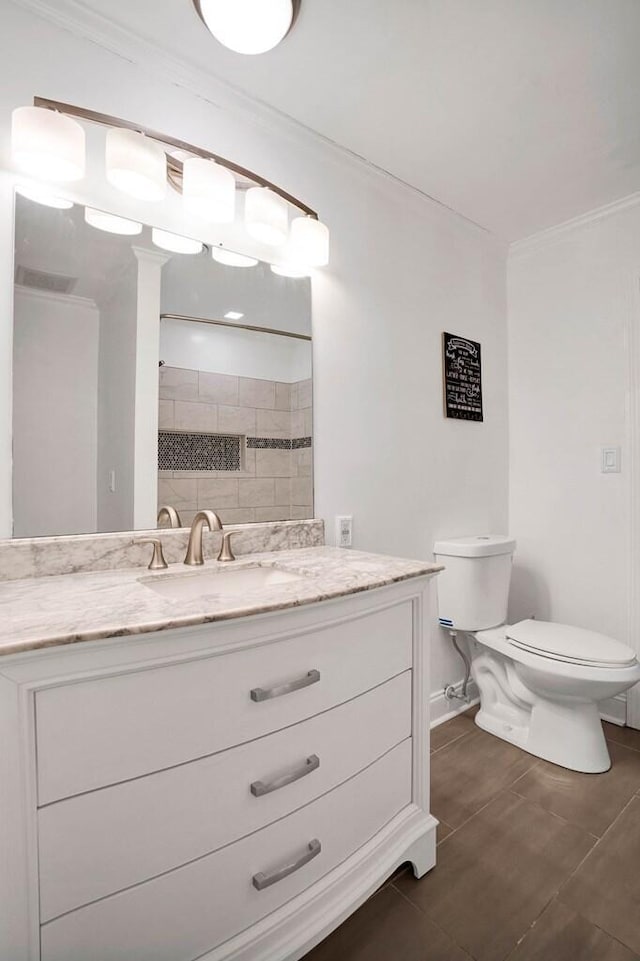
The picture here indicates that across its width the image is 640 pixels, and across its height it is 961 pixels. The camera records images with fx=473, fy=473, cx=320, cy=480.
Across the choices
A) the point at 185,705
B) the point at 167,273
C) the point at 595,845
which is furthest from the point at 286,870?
the point at 167,273

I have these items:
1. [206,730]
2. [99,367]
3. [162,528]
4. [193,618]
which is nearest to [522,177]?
[99,367]

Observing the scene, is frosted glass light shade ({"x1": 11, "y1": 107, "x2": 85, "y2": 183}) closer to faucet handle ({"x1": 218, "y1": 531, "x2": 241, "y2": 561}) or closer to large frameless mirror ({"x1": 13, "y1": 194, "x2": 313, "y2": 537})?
large frameless mirror ({"x1": 13, "y1": 194, "x2": 313, "y2": 537})

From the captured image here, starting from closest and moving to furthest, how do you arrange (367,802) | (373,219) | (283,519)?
(367,802)
(283,519)
(373,219)

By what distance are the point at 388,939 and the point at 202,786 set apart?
686mm

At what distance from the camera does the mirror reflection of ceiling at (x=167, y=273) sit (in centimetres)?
120

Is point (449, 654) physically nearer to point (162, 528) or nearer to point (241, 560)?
point (241, 560)

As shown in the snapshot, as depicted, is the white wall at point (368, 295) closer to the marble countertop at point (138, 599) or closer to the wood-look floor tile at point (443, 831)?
the marble countertop at point (138, 599)

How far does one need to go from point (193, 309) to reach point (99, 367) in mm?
353

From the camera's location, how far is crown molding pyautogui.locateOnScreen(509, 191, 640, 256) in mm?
2092

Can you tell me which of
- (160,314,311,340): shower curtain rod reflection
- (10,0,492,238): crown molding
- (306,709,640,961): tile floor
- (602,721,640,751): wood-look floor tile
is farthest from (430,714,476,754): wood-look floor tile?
(10,0,492,238): crown molding

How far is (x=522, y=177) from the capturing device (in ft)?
6.37

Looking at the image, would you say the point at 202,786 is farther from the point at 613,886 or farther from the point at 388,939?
the point at 613,886

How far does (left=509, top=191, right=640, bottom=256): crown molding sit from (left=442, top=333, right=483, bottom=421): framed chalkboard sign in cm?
61

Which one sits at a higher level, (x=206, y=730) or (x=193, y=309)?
(x=193, y=309)
